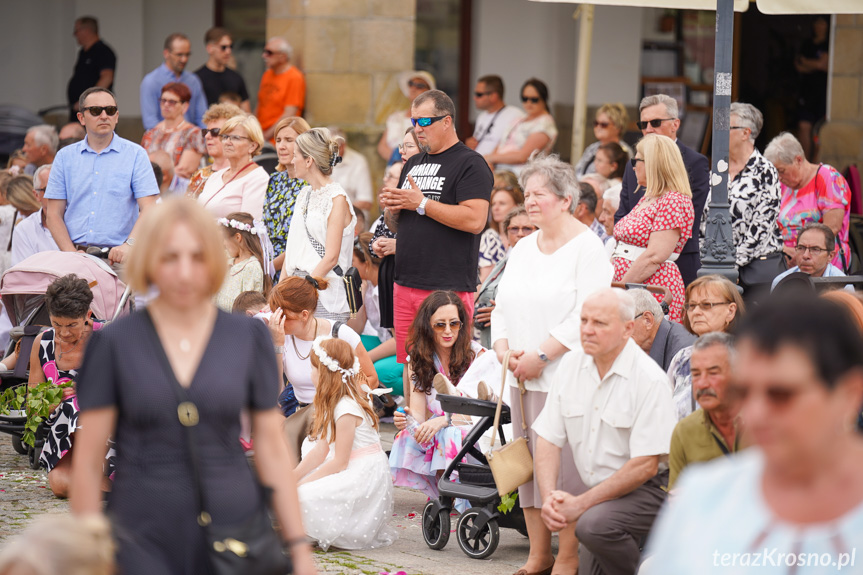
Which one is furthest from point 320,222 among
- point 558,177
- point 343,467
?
point 558,177

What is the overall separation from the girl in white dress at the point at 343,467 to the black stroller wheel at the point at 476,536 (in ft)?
1.50

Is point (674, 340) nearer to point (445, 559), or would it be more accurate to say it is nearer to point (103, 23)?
point (445, 559)

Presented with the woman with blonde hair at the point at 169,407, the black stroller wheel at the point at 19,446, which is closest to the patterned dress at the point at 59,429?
the black stroller wheel at the point at 19,446

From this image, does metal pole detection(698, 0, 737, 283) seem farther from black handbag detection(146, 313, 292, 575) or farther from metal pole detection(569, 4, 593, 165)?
black handbag detection(146, 313, 292, 575)

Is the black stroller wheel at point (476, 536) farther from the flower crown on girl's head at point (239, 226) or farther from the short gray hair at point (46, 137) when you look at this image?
the short gray hair at point (46, 137)

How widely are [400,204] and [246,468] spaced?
380cm

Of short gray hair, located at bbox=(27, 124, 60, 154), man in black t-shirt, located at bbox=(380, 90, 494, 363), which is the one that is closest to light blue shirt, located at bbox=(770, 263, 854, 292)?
man in black t-shirt, located at bbox=(380, 90, 494, 363)

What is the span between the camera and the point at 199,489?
2.92 metres

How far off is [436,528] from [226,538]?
3.07m

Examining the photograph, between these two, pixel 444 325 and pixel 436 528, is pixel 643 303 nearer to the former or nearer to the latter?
pixel 444 325

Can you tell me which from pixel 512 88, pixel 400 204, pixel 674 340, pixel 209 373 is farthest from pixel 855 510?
pixel 512 88

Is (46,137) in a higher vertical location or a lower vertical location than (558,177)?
higher

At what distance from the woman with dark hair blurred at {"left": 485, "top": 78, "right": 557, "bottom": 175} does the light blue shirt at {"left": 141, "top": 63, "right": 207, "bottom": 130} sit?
279 centimetres

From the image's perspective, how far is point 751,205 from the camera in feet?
24.8
